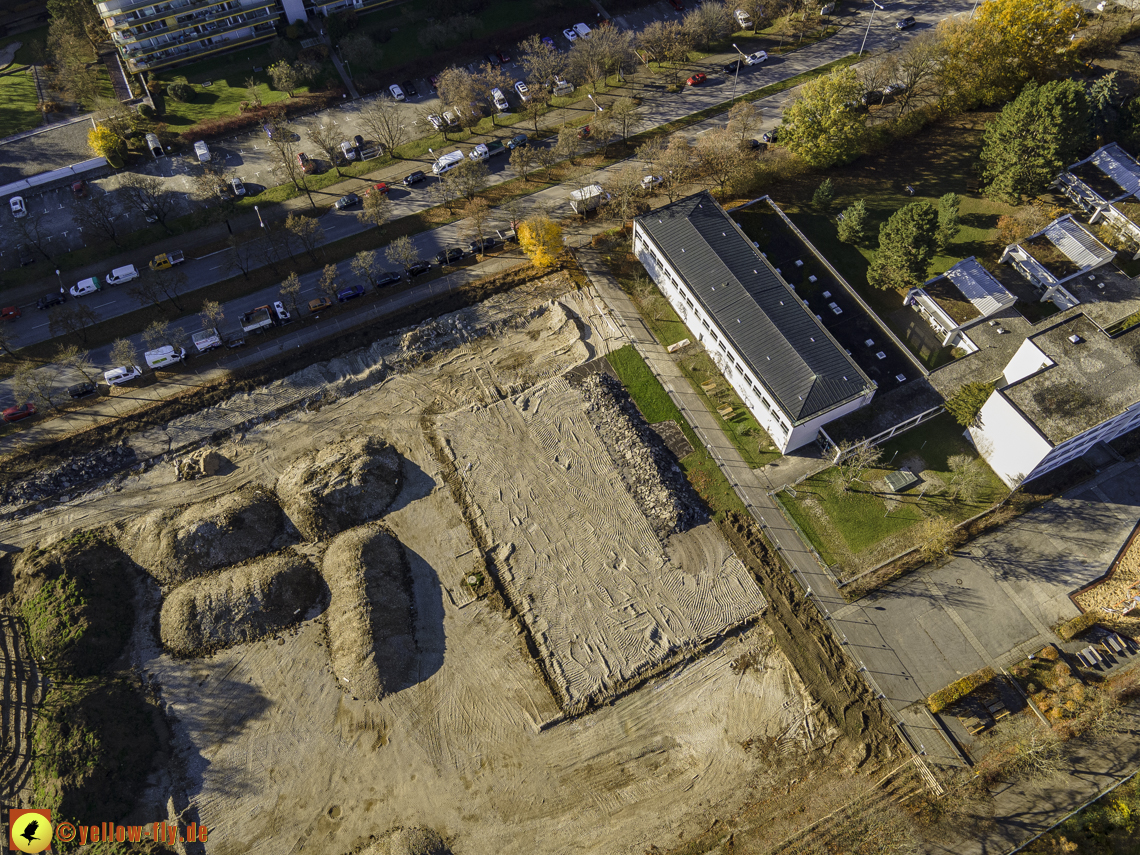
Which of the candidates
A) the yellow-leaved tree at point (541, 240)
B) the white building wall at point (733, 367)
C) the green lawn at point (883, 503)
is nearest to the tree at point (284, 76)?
the yellow-leaved tree at point (541, 240)

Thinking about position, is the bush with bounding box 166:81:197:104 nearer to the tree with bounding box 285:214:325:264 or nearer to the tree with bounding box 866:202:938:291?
the tree with bounding box 285:214:325:264

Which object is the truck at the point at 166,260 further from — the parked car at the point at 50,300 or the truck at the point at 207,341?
the truck at the point at 207,341

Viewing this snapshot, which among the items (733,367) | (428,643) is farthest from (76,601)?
(733,367)

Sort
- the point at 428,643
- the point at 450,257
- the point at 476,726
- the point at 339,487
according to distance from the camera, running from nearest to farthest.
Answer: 1. the point at 476,726
2. the point at 428,643
3. the point at 339,487
4. the point at 450,257

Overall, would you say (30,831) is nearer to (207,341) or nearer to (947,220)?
(207,341)

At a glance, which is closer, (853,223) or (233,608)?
(233,608)

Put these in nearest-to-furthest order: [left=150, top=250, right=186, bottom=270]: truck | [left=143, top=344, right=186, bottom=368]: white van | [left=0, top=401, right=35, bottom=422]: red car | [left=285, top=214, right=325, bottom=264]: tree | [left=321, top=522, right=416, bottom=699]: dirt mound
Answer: [left=321, top=522, right=416, bottom=699]: dirt mound < [left=0, top=401, right=35, bottom=422]: red car < [left=143, top=344, right=186, bottom=368]: white van < [left=285, top=214, right=325, bottom=264]: tree < [left=150, top=250, right=186, bottom=270]: truck

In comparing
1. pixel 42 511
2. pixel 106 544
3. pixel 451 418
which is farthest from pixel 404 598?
pixel 42 511

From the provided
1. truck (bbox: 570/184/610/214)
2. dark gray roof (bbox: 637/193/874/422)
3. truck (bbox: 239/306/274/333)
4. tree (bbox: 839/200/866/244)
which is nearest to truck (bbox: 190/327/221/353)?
truck (bbox: 239/306/274/333)
